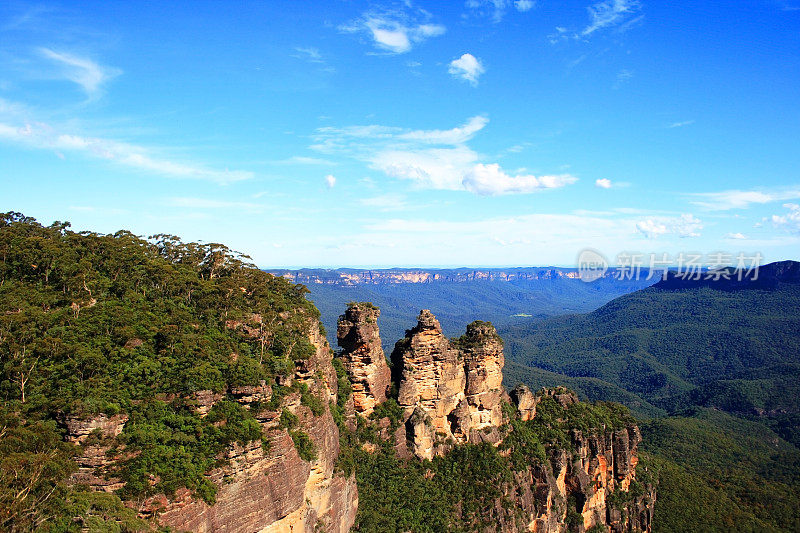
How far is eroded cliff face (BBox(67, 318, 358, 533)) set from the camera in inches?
688

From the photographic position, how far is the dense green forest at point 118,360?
1596 cm

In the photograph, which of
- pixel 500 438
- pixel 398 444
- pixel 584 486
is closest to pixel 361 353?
pixel 398 444

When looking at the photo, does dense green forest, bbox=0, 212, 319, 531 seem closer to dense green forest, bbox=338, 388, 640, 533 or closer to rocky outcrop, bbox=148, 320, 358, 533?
rocky outcrop, bbox=148, 320, 358, 533

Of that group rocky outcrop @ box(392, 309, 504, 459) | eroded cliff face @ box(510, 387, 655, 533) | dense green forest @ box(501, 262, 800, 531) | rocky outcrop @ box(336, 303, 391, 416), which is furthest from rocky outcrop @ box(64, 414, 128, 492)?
dense green forest @ box(501, 262, 800, 531)

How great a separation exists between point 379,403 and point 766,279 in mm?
224407

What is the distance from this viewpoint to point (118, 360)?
20.3 m

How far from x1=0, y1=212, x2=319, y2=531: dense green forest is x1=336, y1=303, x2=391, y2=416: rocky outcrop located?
570 cm

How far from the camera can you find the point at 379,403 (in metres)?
36.9

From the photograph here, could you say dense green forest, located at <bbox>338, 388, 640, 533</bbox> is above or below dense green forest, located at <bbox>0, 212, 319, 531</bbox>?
below

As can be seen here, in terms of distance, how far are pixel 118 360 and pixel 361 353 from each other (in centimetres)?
1823

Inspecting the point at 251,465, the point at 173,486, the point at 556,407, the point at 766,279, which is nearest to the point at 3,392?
the point at 173,486

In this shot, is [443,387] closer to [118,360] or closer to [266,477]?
[266,477]

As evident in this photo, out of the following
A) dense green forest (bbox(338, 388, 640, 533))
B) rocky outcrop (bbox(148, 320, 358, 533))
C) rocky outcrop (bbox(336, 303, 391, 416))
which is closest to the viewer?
rocky outcrop (bbox(148, 320, 358, 533))

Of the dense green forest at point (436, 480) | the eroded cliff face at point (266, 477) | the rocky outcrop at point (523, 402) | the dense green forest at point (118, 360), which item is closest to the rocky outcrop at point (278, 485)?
the eroded cliff face at point (266, 477)
